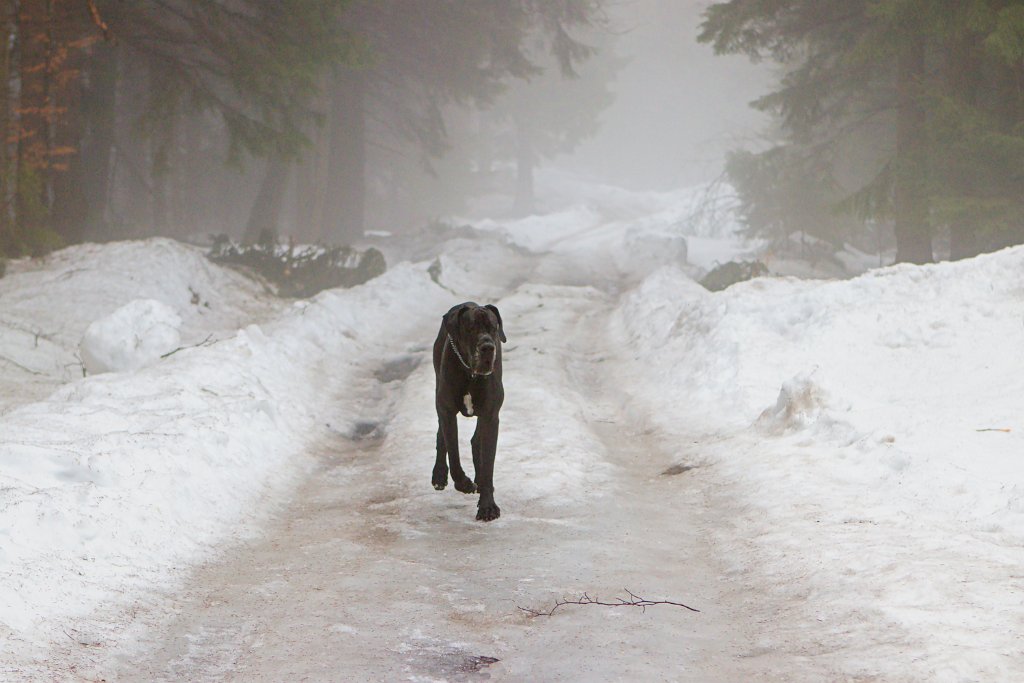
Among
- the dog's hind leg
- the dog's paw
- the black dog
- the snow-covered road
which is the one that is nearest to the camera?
the snow-covered road

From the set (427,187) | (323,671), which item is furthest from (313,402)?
(427,187)

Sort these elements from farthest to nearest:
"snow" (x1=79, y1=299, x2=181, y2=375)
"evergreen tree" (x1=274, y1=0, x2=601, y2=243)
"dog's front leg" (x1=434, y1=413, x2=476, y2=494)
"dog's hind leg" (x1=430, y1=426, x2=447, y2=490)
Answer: "evergreen tree" (x1=274, y1=0, x2=601, y2=243) < "snow" (x1=79, y1=299, x2=181, y2=375) < "dog's hind leg" (x1=430, y1=426, x2=447, y2=490) < "dog's front leg" (x1=434, y1=413, x2=476, y2=494)

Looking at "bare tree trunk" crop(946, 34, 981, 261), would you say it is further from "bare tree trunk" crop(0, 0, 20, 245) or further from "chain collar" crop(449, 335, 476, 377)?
"bare tree trunk" crop(0, 0, 20, 245)

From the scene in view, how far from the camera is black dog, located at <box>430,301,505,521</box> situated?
20.5ft

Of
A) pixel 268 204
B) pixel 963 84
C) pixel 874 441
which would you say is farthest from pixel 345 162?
pixel 874 441

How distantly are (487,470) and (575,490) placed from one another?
1062 mm

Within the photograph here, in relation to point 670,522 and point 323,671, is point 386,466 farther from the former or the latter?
point 323,671

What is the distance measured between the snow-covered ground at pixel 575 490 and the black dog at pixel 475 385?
1.16 ft

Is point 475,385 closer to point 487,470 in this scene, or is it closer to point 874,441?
point 487,470

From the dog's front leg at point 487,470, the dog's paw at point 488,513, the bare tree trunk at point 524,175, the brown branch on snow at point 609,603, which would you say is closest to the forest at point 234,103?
the dog's front leg at point 487,470

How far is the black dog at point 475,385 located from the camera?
6254 mm

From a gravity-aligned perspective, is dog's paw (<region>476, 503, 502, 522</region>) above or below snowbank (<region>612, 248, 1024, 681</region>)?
below

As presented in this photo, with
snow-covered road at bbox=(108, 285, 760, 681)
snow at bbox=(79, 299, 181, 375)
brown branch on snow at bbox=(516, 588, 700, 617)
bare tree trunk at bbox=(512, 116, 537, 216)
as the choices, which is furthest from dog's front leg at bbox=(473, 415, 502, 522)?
bare tree trunk at bbox=(512, 116, 537, 216)

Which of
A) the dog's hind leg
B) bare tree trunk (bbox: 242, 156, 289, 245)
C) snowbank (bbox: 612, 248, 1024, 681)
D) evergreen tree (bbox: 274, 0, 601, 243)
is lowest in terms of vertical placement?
the dog's hind leg
